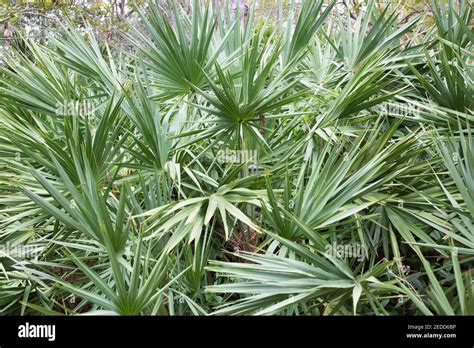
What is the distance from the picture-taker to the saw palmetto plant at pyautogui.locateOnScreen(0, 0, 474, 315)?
190 cm

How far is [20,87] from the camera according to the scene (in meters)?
2.85

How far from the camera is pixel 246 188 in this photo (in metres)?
2.35

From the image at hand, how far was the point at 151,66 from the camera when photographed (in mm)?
2865

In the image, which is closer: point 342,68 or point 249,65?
point 249,65

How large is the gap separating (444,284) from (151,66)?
6.44 feet

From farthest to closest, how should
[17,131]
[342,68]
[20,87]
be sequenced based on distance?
[342,68], [20,87], [17,131]

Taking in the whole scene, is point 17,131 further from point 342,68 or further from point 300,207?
point 342,68

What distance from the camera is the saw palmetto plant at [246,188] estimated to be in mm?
1897

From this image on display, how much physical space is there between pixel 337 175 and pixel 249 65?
69cm
